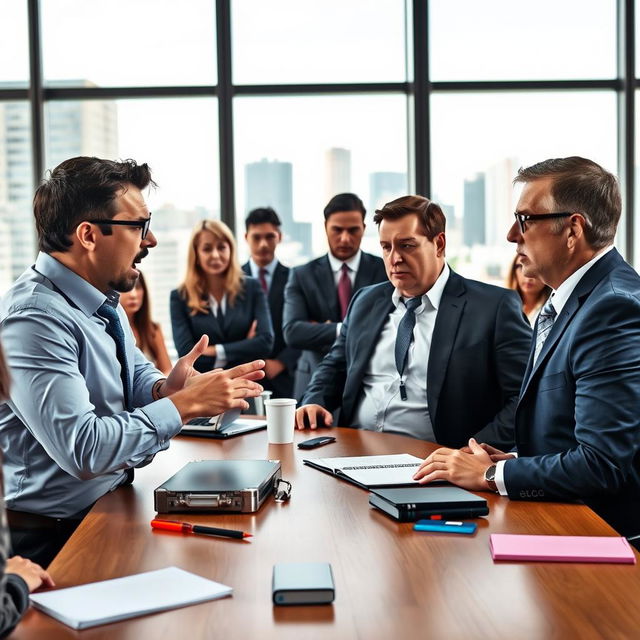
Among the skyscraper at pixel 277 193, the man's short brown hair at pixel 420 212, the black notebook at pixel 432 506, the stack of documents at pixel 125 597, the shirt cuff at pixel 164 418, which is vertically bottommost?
the stack of documents at pixel 125 597

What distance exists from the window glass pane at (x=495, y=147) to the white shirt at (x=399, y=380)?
112 inches

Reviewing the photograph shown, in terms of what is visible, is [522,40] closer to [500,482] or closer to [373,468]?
[373,468]

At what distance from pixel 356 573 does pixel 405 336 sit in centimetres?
173

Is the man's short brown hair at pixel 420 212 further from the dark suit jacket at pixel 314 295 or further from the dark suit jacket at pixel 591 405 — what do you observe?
the dark suit jacket at pixel 314 295

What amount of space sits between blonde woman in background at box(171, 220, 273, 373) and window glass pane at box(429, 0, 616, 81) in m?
2.28

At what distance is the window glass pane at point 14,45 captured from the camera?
570 centimetres

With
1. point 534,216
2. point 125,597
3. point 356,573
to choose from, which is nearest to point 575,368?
Result: point 534,216

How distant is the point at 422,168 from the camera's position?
584 cm

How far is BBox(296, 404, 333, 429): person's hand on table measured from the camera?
2854 mm

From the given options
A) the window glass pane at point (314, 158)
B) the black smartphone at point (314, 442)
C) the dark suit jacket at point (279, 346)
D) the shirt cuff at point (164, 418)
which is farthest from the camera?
the window glass pane at point (314, 158)

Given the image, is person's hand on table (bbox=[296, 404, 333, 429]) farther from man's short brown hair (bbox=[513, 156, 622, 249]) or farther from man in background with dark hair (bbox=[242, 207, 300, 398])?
man in background with dark hair (bbox=[242, 207, 300, 398])

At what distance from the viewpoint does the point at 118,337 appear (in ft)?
7.33

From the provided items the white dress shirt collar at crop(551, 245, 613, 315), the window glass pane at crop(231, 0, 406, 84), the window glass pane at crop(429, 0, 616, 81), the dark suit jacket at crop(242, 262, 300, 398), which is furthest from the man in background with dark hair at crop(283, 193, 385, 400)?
the white dress shirt collar at crop(551, 245, 613, 315)

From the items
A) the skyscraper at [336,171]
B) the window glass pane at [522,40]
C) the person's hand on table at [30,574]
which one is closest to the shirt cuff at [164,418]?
the person's hand on table at [30,574]
